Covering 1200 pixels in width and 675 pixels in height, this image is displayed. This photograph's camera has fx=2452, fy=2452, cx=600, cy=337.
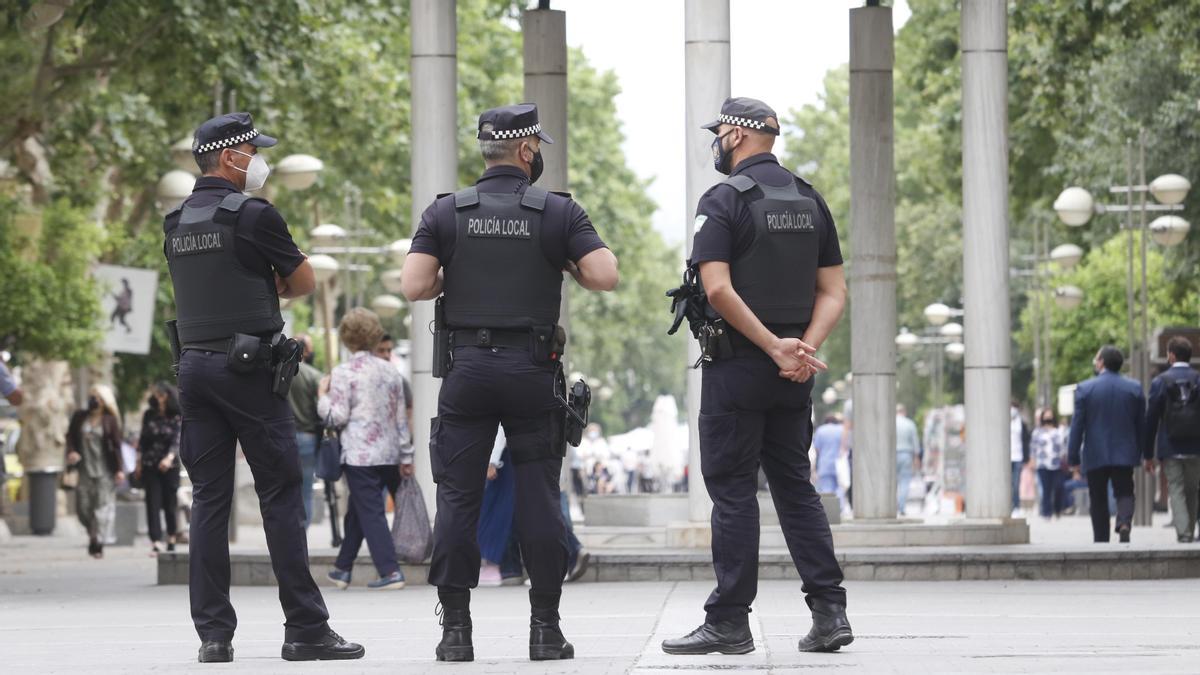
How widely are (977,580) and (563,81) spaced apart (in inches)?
236

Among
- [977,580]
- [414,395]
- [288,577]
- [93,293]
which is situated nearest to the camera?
[288,577]

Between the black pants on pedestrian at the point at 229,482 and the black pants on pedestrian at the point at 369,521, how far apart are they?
20.5ft

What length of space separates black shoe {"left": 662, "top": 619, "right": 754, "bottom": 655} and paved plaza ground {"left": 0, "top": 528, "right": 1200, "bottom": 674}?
0.09m

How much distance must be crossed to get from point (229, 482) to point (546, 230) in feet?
5.47

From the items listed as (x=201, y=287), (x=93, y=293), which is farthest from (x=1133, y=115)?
(x=201, y=287)

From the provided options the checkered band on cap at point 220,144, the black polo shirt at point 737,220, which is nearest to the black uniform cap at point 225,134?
the checkered band on cap at point 220,144

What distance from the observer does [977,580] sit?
15898 mm

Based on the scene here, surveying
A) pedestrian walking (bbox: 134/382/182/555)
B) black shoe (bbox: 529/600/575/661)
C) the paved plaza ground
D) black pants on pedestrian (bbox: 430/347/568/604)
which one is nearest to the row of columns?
the paved plaza ground

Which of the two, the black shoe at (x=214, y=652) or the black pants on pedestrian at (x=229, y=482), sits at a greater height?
the black pants on pedestrian at (x=229, y=482)

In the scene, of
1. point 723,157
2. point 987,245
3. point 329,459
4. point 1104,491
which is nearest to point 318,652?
point 723,157

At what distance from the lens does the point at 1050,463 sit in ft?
120

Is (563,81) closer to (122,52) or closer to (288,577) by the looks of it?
(122,52)

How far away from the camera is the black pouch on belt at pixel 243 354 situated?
943cm

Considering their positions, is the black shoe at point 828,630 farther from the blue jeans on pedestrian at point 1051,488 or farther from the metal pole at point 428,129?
the blue jeans on pedestrian at point 1051,488
